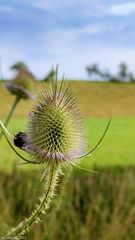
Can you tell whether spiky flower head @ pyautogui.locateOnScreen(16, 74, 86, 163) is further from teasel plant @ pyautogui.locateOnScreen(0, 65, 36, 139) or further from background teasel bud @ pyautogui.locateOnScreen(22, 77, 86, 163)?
teasel plant @ pyautogui.locateOnScreen(0, 65, 36, 139)

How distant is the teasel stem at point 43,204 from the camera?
4.07ft

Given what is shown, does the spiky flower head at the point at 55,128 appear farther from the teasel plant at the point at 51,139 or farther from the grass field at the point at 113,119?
the grass field at the point at 113,119

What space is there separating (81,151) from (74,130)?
110 millimetres

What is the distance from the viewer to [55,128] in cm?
148

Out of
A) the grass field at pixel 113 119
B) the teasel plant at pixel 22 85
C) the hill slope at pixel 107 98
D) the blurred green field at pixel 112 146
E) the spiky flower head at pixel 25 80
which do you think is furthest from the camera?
the hill slope at pixel 107 98

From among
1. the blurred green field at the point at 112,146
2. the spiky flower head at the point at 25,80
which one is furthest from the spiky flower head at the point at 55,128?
the blurred green field at the point at 112,146

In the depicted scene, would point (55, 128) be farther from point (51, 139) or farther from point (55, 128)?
point (51, 139)

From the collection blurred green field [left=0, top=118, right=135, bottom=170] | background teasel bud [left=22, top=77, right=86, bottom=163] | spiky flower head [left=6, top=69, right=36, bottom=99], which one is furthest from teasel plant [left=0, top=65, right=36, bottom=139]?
blurred green field [left=0, top=118, right=135, bottom=170]

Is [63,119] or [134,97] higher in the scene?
[63,119]

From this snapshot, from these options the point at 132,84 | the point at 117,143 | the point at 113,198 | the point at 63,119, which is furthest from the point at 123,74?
the point at 63,119

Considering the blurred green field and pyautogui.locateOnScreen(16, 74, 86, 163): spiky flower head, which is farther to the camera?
→ the blurred green field

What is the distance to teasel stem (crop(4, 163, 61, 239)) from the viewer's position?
1.24m

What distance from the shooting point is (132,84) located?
42.2 metres

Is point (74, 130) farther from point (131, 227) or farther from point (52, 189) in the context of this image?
point (131, 227)
